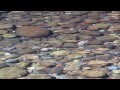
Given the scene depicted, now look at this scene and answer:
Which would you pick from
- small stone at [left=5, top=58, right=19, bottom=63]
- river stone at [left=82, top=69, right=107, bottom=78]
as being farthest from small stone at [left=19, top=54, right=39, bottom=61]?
river stone at [left=82, top=69, right=107, bottom=78]

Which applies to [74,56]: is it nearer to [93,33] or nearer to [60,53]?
[60,53]

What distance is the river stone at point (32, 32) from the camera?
2340 millimetres

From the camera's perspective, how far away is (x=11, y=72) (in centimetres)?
173

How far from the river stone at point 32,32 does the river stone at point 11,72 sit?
584 millimetres

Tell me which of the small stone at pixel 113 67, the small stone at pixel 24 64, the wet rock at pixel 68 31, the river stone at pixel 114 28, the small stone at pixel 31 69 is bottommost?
the small stone at pixel 113 67

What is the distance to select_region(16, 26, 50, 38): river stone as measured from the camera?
2340 millimetres

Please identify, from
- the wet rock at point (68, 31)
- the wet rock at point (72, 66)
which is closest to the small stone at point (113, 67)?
the wet rock at point (72, 66)

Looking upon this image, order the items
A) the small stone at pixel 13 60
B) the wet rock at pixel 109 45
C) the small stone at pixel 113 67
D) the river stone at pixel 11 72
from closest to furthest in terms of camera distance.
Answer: the river stone at pixel 11 72 < the small stone at pixel 113 67 < the small stone at pixel 13 60 < the wet rock at pixel 109 45

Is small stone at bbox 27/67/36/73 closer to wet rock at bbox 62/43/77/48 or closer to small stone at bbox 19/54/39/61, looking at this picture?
small stone at bbox 19/54/39/61

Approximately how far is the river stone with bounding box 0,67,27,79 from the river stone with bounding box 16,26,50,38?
1.92 ft

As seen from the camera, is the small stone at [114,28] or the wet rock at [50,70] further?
the small stone at [114,28]

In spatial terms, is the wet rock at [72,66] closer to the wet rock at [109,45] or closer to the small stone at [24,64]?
the small stone at [24,64]

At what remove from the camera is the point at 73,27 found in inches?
99.9
